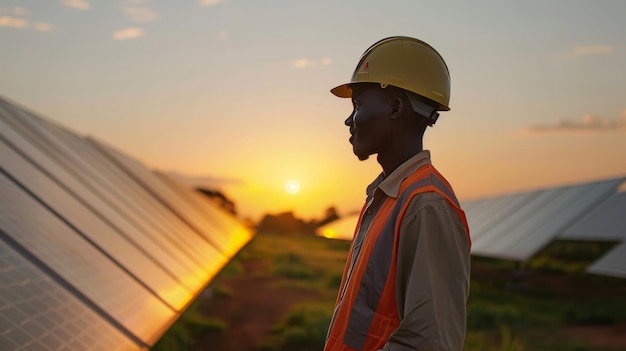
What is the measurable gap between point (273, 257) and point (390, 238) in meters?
22.9

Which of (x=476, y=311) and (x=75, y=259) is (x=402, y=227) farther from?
(x=476, y=311)

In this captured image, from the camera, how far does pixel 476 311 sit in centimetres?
1138

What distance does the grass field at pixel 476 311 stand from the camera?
923 cm

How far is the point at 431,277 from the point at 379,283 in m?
→ 0.19

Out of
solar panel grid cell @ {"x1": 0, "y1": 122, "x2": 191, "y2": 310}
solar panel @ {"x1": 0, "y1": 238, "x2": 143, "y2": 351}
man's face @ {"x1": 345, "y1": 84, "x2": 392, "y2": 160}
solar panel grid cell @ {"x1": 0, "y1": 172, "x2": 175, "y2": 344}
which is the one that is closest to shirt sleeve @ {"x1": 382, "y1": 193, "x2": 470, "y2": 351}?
man's face @ {"x1": 345, "y1": 84, "x2": 392, "y2": 160}

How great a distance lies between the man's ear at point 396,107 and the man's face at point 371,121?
10mm

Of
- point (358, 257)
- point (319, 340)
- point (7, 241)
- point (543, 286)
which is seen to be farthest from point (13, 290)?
point (543, 286)

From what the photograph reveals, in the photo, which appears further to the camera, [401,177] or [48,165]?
[48,165]

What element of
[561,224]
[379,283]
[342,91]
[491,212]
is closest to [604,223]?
[561,224]

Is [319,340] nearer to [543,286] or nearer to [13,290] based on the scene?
[13,290]

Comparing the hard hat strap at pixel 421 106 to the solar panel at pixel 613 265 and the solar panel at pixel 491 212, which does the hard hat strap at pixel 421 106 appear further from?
the solar panel at pixel 491 212

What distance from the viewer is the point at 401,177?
79.5 inches

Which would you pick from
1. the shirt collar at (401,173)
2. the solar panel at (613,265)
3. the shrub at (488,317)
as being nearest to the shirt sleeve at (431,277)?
the shirt collar at (401,173)

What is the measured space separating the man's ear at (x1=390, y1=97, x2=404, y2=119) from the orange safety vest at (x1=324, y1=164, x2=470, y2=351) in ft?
0.63
